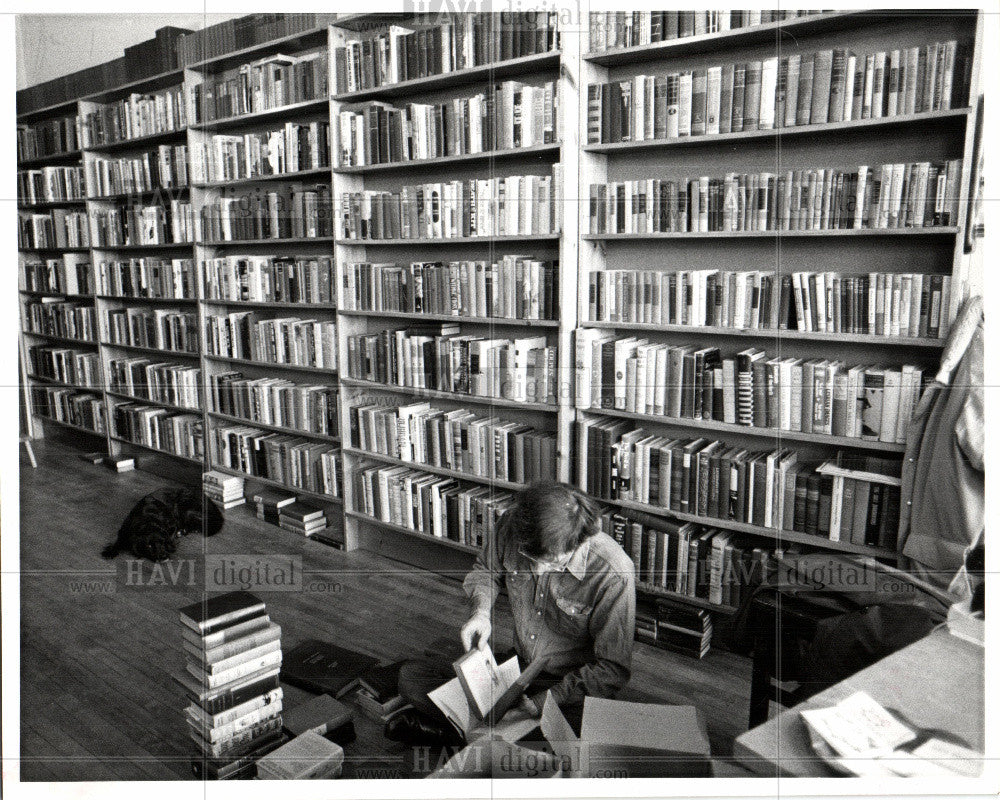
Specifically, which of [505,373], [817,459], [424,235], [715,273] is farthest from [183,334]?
[817,459]

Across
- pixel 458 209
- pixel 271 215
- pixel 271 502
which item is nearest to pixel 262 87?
pixel 271 215

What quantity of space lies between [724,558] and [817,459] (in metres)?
0.49

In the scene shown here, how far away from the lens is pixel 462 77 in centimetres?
313

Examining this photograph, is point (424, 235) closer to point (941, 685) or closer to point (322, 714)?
point (322, 714)

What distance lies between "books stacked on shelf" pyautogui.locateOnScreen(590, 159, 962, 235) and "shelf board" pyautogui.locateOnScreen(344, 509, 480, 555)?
149 cm

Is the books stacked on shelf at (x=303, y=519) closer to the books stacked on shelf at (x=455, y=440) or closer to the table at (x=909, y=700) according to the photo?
the books stacked on shelf at (x=455, y=440)

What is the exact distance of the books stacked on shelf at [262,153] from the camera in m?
Answer: 3.60

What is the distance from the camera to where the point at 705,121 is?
261cm

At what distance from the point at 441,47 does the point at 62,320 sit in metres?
2.32

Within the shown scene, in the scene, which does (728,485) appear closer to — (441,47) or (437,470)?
(437,470)

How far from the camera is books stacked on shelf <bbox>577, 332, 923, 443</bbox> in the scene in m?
2.37

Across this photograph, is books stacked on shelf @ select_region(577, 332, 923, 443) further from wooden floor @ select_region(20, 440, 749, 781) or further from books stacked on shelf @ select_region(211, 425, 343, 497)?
books stacked on shelf @ select_region(211, 425, 343, 497)

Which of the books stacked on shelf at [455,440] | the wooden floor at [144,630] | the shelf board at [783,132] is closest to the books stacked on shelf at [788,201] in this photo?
the shelf board at [783,132]

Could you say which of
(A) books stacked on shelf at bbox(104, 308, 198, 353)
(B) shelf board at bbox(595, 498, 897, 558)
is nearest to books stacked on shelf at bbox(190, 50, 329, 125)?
(A) books stacked on shelf at bbox(104, 308, 198, 353)
